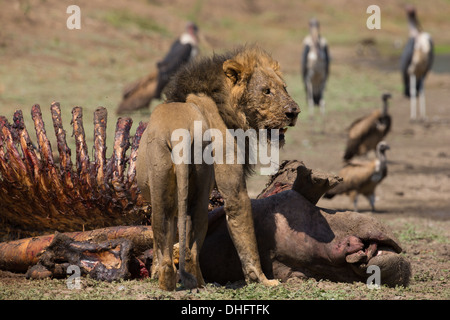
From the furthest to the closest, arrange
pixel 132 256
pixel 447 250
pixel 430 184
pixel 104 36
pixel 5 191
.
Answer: pixel 104 36
pixel 430 184
pixel 447 250
pixel 5 191
pixel 132 256

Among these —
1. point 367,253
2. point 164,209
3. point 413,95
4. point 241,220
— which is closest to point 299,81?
point 413,95

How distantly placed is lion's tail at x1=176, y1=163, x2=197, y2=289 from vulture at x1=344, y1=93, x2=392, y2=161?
27.1ft

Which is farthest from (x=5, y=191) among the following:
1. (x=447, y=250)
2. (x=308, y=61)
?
(x=308, y=61)

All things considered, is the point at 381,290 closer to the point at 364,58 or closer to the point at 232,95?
the point at 232,95

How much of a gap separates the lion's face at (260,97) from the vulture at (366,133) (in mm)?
7655

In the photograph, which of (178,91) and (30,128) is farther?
(30,128)

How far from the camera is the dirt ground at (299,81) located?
6758 millimetres

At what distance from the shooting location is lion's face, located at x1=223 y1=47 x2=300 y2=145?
178 inches

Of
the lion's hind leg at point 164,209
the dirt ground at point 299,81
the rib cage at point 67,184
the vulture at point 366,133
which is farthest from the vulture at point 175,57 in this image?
the lion's hind leg at point 164,209

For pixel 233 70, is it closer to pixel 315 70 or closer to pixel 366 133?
pixel 366 133

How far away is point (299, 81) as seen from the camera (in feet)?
72.8

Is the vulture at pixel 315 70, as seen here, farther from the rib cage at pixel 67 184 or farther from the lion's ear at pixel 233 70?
the lion's ear at pixel 233 70

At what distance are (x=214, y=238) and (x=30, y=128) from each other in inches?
291

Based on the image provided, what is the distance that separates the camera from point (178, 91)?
15.1 ft
